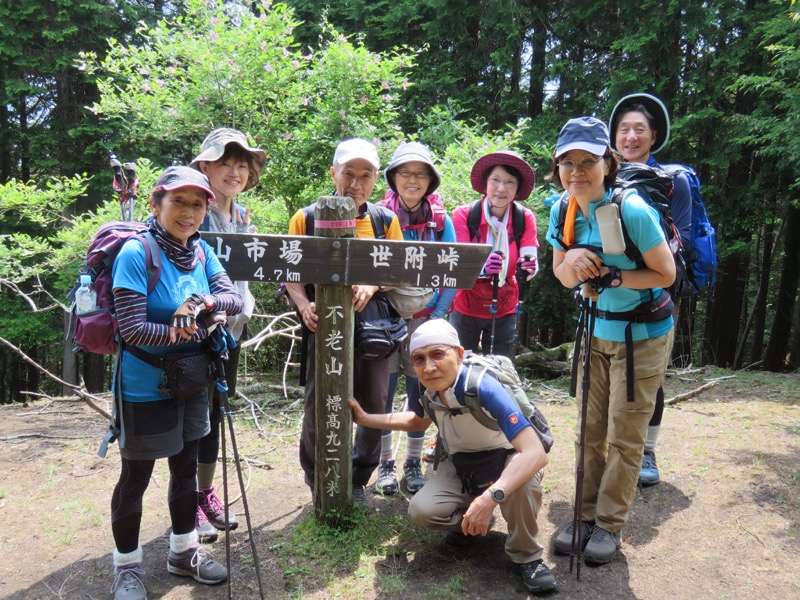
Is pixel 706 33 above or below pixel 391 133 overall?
above

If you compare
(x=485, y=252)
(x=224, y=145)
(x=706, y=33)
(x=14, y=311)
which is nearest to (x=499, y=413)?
(x=485, y=252)

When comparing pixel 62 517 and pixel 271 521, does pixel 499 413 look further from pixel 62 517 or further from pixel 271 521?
pixel 62 517

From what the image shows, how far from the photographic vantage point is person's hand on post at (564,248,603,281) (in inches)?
118

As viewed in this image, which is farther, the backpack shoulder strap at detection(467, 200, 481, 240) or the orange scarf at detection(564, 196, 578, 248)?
the backpack shoulder strap at detection(467, 200, 481, 240)

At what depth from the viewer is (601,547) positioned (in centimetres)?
323

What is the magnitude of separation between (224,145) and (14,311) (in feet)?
38.7

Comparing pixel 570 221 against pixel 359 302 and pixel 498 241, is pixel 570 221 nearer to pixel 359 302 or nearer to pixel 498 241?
pixel 498 241

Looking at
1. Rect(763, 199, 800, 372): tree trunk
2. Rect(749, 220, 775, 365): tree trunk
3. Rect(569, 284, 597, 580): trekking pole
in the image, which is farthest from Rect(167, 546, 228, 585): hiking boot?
Rect(749, 220, 775, 365): tree trunk

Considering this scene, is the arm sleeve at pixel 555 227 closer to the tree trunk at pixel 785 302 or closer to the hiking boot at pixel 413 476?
the hiking boot at pixel 413 476

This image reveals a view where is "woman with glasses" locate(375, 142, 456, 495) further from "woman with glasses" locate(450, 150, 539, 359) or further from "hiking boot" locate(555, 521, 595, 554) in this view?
"hiking boot" locate(555, 521, 595, 554)

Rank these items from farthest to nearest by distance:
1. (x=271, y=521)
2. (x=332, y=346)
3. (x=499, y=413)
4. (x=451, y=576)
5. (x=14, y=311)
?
(x=14, y=311) → (x=271, y=521) → (x=332, y=346) → (x=451, y=576) → (x=499, y=413)

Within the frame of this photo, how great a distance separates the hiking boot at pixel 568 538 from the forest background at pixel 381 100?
4303 mm

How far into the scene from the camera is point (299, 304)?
3.48 metres

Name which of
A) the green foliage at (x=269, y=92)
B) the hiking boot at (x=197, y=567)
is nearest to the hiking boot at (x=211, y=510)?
the hiking boot at (x=197, y=567)
